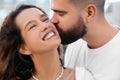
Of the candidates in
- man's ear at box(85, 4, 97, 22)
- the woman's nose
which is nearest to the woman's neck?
the woman's nose

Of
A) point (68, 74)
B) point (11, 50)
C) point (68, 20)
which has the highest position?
point (68, 20)

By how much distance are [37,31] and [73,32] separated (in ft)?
0.80

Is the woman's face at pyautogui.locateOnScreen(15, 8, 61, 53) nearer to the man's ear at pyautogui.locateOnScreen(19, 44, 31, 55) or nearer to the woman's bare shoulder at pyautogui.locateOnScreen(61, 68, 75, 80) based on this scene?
the man's ear at pyautogui.locateOnScreen(19, 44, 31, 55)

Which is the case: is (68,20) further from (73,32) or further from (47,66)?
(47,66)

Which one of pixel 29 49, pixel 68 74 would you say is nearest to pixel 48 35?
pixel 29 49

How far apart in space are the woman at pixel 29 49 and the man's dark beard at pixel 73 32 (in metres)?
0.11

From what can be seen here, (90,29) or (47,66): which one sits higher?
(90,29)

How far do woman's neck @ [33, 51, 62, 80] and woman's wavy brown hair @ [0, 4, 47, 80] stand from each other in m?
0.07

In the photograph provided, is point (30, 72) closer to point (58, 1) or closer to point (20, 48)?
point (20, 48)

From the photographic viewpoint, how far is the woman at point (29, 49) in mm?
1413

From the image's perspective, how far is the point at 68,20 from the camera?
61.3 inches

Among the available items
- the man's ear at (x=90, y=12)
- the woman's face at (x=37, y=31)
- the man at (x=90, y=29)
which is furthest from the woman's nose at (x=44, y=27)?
the man's ear at (x=90, y=12)

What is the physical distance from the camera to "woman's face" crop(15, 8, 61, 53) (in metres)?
1.38

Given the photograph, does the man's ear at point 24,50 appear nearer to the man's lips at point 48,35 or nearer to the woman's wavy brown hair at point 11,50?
the woman's wavy brown hair at point 11,50
